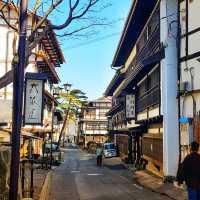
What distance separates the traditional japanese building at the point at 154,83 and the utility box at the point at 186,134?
1.66 metres

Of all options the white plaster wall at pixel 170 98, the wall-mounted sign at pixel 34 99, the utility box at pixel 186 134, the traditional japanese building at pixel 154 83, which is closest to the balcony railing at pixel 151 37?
the traditional japanese building at pixel 154 83

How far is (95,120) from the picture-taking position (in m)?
111

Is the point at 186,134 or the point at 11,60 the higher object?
the point at 11,60

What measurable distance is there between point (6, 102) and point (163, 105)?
33.8 feet

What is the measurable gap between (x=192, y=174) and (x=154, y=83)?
17726 mm

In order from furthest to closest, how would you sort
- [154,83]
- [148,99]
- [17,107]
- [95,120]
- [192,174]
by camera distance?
[95,120], [148,99], [154,83], [192,174], [17,107]

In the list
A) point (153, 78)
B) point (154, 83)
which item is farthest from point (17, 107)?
point (153, 78)

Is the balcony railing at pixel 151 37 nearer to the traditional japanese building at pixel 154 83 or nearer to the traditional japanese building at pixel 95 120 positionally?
the traditional japanese building at pixel 154 83

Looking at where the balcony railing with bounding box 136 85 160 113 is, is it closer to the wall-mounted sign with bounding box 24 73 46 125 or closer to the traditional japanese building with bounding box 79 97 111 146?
the wall-mounted sign with bounding box 24 73 46 125

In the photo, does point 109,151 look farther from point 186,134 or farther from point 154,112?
point 186,134

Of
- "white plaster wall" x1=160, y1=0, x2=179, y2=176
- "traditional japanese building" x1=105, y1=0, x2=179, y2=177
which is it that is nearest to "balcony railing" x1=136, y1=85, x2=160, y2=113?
→ "traditional japanese building" x1=105, y1=0, x2=179, y2=177

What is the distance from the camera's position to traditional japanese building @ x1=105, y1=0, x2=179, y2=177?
24.2m

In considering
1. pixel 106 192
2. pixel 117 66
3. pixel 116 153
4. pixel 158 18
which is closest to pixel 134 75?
pixel 158 18

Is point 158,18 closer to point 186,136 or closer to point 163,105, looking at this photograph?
point 163,105
